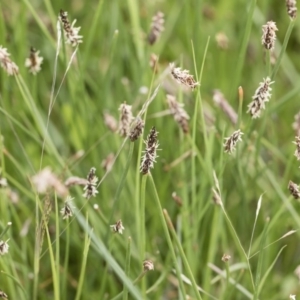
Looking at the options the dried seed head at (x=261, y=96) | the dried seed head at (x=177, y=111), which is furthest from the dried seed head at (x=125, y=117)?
the dried seed head at (x=261, y=96)

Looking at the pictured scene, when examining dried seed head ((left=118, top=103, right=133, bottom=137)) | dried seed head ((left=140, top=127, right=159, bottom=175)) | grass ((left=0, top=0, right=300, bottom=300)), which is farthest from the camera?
grass ((left=0, top=0, right=300, bottom=300))

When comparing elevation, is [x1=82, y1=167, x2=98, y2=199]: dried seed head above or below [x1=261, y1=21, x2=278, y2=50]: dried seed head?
below

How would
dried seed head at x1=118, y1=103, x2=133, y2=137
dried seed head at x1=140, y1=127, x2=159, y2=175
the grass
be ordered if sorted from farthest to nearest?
1. the grass
2. dried seed head at x1=118, y1=103, x2=133, y2=137
3. dried seed head at x1=140, y1=127, x2=159, y2=175

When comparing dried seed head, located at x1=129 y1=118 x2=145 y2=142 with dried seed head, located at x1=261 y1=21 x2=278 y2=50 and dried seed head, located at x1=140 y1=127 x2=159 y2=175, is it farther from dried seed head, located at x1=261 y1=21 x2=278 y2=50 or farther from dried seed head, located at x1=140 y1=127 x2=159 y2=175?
dried seed head, located at x1=261 y1=21 x2=278 y2=50

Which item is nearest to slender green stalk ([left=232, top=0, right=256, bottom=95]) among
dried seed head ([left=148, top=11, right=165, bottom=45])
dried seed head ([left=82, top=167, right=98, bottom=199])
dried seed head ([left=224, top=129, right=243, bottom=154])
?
dried seed head ([left=148, top=11, right=165, bottom=45])

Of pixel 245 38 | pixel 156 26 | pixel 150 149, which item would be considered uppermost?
pixel 156 26

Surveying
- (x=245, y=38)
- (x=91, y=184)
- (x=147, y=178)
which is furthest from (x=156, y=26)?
(x=91, y=184)

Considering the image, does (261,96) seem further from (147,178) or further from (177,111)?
(147,178)

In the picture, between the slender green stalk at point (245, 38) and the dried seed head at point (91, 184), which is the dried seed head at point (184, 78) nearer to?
the dried seed head at point (91, 184)

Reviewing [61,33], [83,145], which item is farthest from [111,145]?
[61,33]

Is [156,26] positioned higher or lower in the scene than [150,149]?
higher

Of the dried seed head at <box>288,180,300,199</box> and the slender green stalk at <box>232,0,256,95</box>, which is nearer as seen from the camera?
the dried seed head at <box>288,180,300,199</box>

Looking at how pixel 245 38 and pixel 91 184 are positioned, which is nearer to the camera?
pixel 91 184
